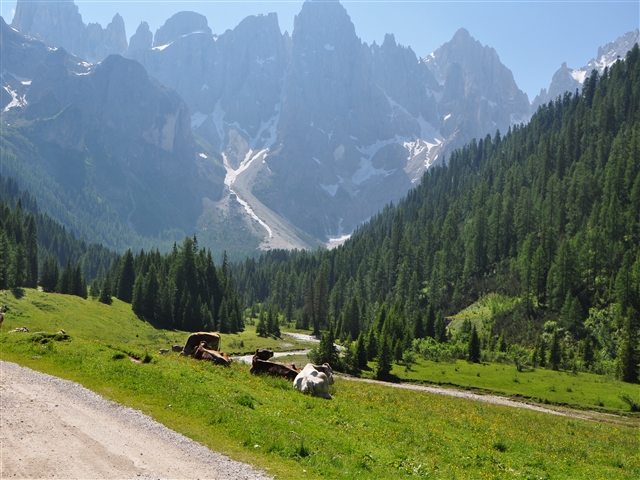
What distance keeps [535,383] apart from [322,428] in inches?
2296

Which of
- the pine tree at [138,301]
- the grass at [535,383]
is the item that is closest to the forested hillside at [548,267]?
the grass at [535,383]

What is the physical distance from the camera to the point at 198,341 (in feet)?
140

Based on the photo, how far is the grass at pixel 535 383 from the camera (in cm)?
5897

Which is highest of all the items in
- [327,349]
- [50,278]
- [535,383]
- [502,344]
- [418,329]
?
[418,329]

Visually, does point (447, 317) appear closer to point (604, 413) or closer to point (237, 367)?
point (604, 413)

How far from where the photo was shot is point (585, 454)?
26.4 metres

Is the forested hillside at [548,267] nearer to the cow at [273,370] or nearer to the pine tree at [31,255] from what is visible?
the cow at [273,370]

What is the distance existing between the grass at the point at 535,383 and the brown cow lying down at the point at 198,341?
35.1 meters

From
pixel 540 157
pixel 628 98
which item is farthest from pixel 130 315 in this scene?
pixel 628 98

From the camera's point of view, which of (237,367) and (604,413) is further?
(604,413)

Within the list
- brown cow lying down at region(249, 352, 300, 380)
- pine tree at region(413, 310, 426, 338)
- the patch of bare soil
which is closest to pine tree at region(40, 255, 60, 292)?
pine tree at region(413, 310, 426, 338)

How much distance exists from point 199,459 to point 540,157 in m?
211

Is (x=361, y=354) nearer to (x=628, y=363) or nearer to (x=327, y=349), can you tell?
(x=327, y=349)

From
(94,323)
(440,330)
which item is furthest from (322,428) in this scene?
(440,330)
